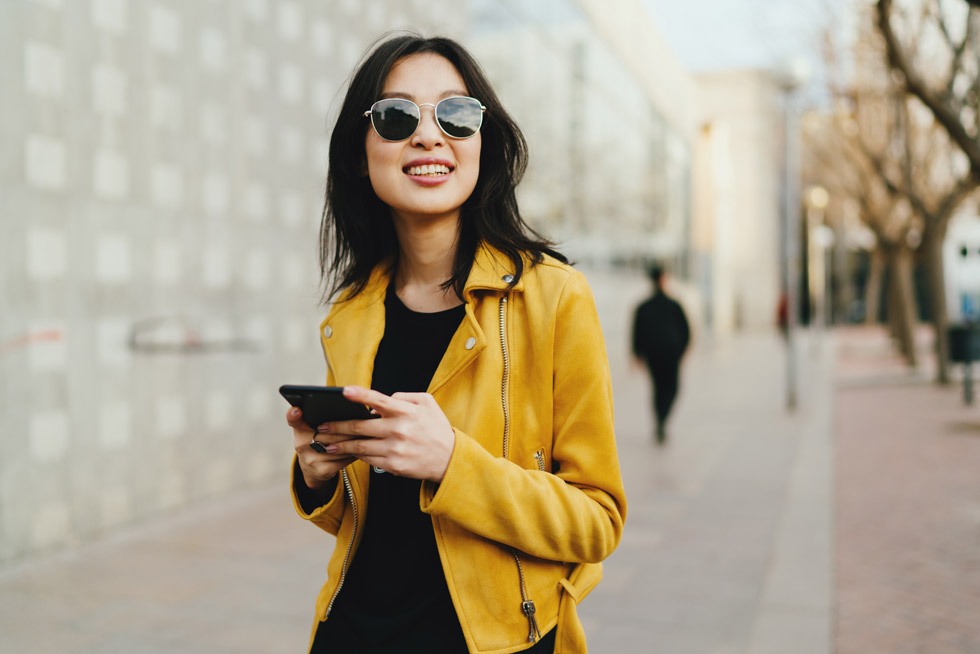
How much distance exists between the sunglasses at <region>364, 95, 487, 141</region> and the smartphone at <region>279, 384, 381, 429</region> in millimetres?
517

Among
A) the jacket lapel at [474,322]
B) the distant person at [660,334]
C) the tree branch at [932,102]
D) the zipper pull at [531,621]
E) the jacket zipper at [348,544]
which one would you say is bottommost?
the distant person at [660,334]

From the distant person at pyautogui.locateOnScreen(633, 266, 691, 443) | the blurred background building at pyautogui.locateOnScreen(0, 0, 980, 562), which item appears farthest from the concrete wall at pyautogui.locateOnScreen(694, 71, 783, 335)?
the blurred background building at pyautogui.locateOnScreen(0, 0, 980, 562)

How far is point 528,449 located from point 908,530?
5.84 m

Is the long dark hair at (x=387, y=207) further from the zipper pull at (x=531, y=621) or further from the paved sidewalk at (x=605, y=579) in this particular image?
the paved sidewalk at (x=605, y=579)

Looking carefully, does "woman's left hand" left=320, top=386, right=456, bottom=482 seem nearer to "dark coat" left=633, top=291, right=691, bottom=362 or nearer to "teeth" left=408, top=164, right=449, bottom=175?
"teeth" left=408, top=164, right=449, bottom=175

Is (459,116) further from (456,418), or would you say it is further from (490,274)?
(456,418)

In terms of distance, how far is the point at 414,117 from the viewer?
64.5 inches

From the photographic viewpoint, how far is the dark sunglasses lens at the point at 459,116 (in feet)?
5.37

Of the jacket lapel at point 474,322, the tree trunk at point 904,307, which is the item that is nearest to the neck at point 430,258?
the jacket lapel at point 474,322

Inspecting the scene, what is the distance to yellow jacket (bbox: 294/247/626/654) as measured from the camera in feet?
4.93

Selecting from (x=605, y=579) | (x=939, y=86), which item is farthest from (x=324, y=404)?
(x=939, y=86)

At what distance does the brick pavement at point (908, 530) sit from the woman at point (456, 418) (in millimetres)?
3341

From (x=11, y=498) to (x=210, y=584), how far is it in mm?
1349

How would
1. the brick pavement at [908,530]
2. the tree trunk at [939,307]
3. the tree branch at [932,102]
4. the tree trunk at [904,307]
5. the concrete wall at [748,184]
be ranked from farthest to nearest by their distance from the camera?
1. the concrete wall at [748,184]
2. the tree trunk at [904,307]
3. the tree trunk at [939,307]
4. the tree branch at [932,102]
5. the brick pavement at [908,530]
